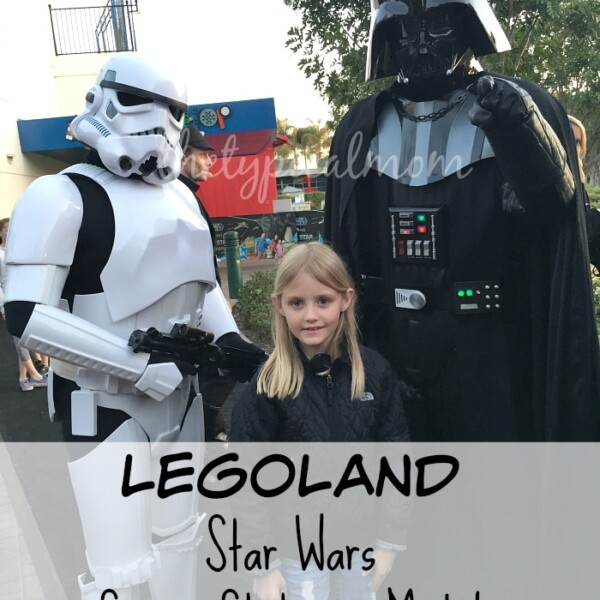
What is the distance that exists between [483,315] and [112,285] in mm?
1039

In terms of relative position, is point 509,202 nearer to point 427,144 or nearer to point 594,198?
point 427,144

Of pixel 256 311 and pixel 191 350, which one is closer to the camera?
pixel 191 350

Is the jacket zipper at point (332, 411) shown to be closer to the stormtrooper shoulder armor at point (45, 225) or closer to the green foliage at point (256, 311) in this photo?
the stormtrooper shoulder armor at point (45, 225)

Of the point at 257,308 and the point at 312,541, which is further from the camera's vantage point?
the point at 257,308

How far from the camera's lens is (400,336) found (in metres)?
1.88

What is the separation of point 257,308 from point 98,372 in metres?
5.20

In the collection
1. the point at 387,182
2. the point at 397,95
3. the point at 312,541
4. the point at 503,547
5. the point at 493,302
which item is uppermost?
the point at 397,95

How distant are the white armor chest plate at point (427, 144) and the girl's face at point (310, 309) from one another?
46 centimetres

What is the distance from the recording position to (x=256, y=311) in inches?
270

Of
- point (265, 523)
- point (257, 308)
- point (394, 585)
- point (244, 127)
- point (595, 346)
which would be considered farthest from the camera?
point (244, 127)

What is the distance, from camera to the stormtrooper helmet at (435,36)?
165 cm

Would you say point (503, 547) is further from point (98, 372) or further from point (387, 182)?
point (98, 372)

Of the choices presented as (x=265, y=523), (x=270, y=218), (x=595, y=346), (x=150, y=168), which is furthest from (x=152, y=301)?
(x=270, y=218)

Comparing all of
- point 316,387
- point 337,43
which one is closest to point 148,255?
point 316,387
